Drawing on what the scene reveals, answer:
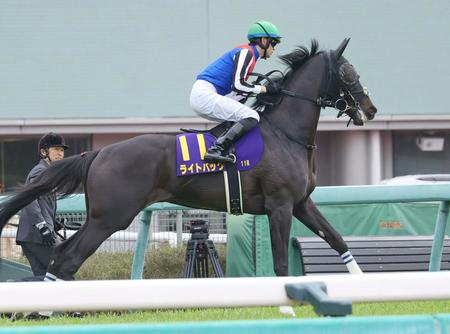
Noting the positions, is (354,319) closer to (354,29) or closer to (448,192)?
(448,192)

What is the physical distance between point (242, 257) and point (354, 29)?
1225cm

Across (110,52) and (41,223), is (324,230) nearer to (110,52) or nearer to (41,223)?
(41,223)

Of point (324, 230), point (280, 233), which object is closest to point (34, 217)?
point (280, 233)

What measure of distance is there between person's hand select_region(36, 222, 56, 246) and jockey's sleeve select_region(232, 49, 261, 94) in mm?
1817

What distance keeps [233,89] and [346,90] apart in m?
0.93

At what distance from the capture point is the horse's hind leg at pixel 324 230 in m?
6.40

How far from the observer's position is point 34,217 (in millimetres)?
6715

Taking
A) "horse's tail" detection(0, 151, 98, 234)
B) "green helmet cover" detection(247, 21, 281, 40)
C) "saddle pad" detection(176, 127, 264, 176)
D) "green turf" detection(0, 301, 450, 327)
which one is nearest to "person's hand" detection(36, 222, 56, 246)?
"horse's tail" detection(0, 151, 98, 234)

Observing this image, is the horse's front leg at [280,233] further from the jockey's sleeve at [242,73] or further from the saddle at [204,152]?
the jockey's sleeve at [242,73]

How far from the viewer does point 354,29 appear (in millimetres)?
19250

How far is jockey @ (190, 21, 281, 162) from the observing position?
6145 millimetres

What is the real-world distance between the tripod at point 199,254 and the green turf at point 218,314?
1144mm

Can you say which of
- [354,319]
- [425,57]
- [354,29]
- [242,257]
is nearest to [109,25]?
[354,29]

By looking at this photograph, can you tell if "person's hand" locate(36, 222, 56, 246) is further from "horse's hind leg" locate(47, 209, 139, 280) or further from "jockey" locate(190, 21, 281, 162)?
"jockey" locate(190, 21, 281, 162)
